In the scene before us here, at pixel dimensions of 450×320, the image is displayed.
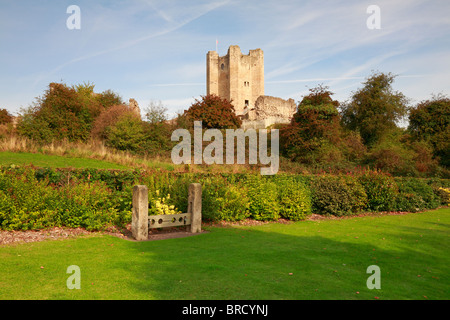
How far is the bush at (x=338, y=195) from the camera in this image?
11289 mm

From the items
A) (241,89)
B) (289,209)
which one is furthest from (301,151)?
(241,89)

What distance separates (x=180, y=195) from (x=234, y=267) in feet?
13.0

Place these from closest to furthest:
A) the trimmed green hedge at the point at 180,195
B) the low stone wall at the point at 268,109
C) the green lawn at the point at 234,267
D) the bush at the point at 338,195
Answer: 1. the green lawn at the point at 234,267
2. the trimmed green hedge at the point at 180,195
3. the bush at the point at 338,195
4. the low stone wall at the point at 268,109

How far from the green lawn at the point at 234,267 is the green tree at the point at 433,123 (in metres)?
21.7

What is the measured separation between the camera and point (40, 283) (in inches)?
156

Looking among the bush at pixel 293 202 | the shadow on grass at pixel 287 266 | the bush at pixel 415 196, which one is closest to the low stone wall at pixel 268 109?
the bush at pixel 415 196

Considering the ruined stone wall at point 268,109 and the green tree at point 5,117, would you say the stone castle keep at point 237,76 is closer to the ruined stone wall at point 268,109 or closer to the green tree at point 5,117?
the ruined stone wall at point 268,109

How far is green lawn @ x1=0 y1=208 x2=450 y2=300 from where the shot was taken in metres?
3.84
